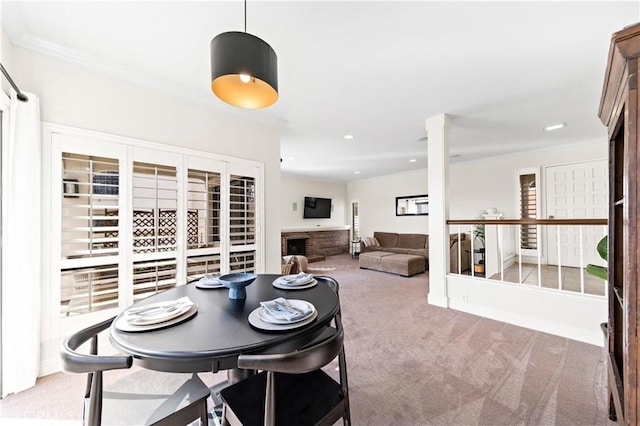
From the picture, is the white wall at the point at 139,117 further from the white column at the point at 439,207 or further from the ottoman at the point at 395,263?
the ottoman at the point at 395,263

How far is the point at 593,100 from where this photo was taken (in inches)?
119

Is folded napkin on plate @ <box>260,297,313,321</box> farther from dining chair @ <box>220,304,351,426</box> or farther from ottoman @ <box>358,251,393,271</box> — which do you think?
ottoman @ <box>358,251,393,271</box>

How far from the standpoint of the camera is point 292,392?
3.76 ft

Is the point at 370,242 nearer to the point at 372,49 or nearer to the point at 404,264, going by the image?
the point at 404,264

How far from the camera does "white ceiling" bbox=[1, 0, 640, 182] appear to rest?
170cm

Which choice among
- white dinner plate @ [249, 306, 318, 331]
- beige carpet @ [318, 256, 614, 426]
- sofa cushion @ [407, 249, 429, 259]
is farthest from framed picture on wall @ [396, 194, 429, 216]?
white dinner plate @ [249, 306, 318, 331]

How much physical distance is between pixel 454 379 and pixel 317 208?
6448 millimetres

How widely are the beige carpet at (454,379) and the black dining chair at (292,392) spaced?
1.96 feet

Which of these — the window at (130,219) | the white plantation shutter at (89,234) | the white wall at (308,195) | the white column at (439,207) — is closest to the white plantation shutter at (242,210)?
the window at (130,219)

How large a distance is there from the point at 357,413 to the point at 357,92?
2777mm

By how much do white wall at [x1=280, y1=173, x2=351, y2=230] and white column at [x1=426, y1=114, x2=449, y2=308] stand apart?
4.47m

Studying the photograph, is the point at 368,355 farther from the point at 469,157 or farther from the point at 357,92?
the point at 469,157

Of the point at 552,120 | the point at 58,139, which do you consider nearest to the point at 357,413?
the point at 58,139

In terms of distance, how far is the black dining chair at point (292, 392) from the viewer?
2.99 ft
